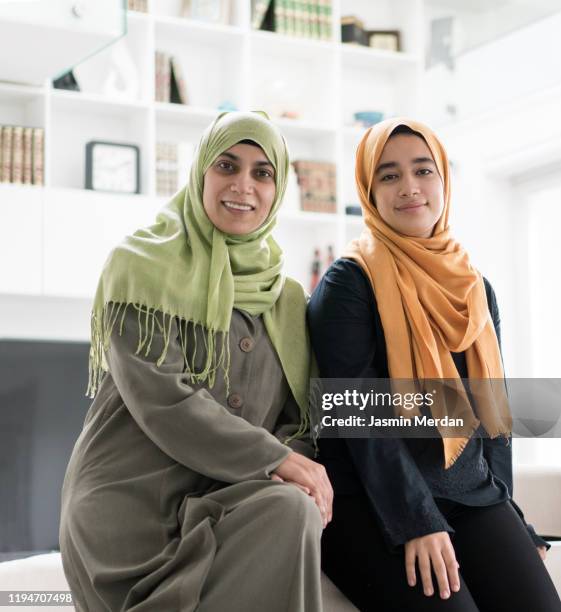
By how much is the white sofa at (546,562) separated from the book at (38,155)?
1848mm

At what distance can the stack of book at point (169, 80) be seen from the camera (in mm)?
4230

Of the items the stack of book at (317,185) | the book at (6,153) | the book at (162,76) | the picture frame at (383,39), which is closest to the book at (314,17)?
the picture frame at (383,39)

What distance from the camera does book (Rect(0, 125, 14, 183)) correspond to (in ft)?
12.7

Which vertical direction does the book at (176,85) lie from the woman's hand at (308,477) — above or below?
above

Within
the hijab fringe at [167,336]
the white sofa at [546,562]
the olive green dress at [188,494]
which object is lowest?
the white sofa at [546,562]

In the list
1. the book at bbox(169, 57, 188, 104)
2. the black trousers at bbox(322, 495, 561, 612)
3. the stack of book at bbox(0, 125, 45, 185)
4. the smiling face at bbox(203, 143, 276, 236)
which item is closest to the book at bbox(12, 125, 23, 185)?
the stack of book at bbox(0, 125, 45, 185)

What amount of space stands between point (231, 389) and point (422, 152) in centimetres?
68

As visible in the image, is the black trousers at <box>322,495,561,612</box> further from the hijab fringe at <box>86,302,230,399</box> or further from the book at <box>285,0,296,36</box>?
the book at <box>285,0,296,36</box>

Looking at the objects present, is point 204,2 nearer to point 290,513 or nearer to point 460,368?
point 460,368

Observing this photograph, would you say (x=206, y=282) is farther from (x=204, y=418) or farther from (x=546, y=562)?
(x=546, y=562)

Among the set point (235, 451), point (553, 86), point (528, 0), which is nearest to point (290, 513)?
point (235, 451)

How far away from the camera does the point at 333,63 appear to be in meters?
4.55

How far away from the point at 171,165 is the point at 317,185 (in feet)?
2.33

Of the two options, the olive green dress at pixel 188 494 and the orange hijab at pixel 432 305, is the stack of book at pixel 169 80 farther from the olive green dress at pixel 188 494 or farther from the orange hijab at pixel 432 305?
the olive green dress at pixel 188 494
